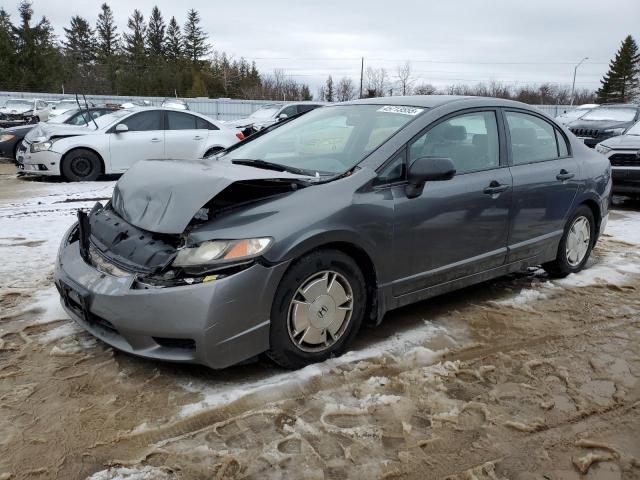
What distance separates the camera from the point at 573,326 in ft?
13.5

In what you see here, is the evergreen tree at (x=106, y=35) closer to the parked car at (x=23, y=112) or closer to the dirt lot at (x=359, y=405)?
the parked car at (x=23, y=112)

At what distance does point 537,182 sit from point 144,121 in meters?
8.73

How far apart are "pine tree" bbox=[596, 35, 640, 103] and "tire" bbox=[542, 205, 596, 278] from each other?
75.0 meters

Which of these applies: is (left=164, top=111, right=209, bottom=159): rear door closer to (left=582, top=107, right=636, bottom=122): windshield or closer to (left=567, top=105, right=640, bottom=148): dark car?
(left=567, top=105, right=640, bottom=148): dark car

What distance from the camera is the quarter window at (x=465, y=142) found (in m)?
3.87

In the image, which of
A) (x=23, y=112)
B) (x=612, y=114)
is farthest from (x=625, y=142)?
(x=23, y=112)

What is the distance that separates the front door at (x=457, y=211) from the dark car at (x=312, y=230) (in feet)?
0.04

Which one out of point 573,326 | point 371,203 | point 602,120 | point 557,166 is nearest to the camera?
point 371,203

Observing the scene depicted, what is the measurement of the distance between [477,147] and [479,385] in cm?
186

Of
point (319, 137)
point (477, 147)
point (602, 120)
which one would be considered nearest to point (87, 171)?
point (319, 137)

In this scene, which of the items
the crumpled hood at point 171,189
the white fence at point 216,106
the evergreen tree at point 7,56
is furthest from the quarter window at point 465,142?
the evergreen tree at point 7,56

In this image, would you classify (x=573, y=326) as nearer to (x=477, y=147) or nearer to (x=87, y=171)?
(x=477, y=147)

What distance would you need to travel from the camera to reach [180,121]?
1152cm

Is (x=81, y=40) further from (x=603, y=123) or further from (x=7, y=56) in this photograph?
(x=603, y=123)
